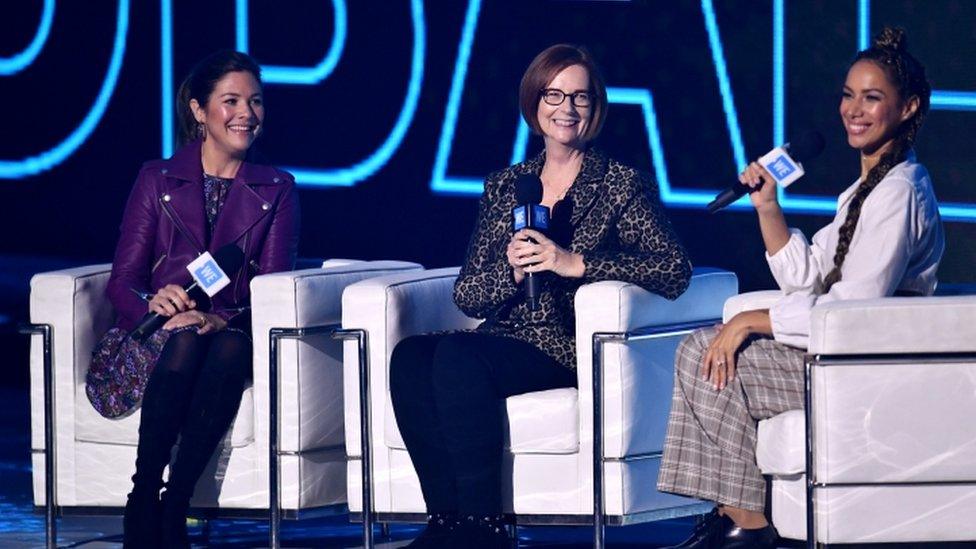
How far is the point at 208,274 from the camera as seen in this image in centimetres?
521

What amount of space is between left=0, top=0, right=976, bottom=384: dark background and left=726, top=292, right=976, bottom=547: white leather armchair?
2.57 meters

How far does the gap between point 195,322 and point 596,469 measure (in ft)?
4.03

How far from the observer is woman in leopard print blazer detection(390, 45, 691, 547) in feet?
16.2

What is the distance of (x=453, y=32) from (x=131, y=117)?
4.98 feet

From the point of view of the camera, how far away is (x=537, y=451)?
4.99 metres

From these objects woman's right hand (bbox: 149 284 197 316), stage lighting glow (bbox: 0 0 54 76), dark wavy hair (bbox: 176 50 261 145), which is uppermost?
stage lighting glow (bbox: 0 0 54 76)

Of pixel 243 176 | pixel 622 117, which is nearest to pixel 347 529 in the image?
pixel 243 176

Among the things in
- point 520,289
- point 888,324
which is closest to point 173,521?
point 520,289

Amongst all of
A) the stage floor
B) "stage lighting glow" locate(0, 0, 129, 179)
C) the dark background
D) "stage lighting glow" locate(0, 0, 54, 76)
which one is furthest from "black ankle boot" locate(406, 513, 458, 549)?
"stage lighting glow" locate(0, 0, 54, 76)

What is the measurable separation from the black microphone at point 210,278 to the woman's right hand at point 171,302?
0.02m

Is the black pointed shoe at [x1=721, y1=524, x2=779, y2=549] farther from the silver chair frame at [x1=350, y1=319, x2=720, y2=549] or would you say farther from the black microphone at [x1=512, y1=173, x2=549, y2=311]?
the black microphone at [x1=512, y1=173, x2=549, y2=311]

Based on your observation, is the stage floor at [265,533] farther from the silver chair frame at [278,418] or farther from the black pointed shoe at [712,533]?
the black pointed shoe at [712,533]

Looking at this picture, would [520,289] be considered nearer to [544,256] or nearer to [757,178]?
[544,256]

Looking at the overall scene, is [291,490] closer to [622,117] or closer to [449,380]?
[449,380]
